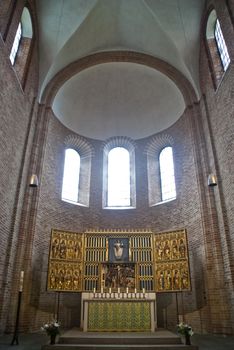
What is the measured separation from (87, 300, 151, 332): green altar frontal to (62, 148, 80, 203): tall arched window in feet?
23.9

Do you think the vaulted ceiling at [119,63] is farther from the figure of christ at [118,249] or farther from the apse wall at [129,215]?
the figure of christ at [118,249]

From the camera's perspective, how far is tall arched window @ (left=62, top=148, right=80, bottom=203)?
17656mm

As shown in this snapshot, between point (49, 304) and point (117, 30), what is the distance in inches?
571

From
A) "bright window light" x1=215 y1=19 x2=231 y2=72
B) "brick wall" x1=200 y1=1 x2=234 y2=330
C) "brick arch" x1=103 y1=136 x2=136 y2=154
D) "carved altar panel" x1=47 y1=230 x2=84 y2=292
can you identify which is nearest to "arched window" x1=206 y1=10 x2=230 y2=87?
"bright window light" x1=215 y1=19 x2=231 y2=72

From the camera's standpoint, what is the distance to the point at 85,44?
55.7ft

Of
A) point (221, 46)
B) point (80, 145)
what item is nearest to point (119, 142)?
point (80, 145)

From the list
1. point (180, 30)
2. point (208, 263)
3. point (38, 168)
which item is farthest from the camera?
point (180, 30)

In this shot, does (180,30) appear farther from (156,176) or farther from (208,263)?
(208,263)

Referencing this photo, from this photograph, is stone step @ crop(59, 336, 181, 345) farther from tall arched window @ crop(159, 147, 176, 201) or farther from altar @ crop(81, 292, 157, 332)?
tall arched window @ crop(159, 147, 176, 201)

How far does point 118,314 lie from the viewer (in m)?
10.9

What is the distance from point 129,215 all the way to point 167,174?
129 inches

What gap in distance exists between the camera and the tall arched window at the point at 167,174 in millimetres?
17375

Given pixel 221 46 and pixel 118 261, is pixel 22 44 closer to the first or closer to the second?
pixel 221 46

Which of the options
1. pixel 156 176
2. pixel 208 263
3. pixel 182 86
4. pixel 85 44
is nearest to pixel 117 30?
pixel 85 44
